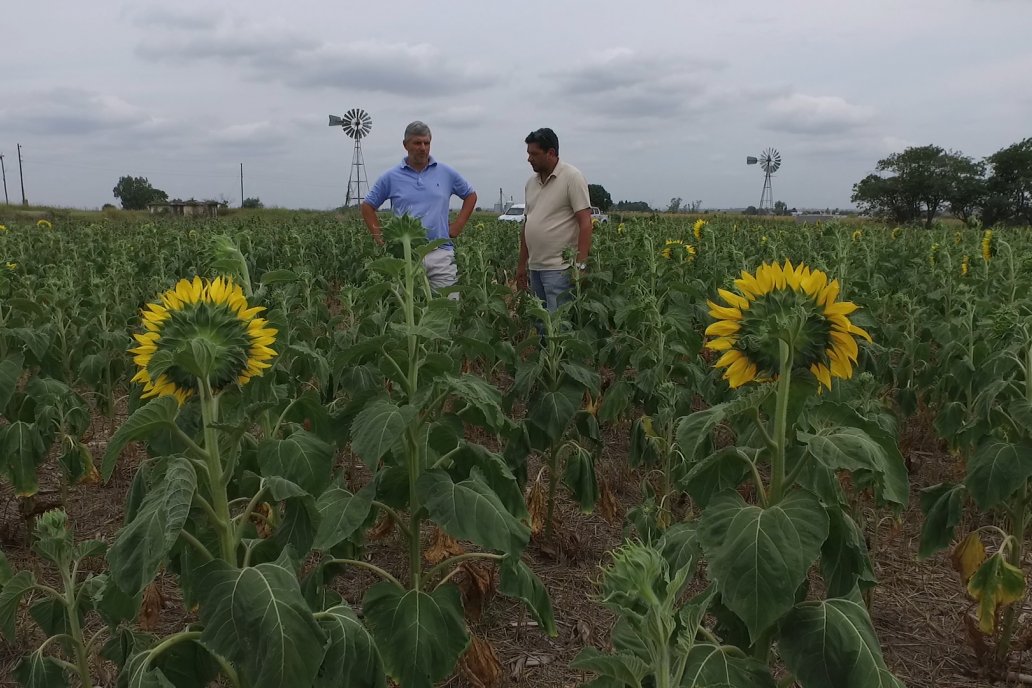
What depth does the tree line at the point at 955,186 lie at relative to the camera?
1691 inches

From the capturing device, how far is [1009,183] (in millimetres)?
43875

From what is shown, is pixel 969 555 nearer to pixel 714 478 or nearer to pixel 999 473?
pixel 999 473

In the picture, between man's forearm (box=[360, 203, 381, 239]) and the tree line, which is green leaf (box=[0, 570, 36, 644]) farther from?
the tree line

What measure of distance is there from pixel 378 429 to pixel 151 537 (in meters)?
0.75

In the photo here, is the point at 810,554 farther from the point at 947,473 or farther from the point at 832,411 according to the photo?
the point at 947,473

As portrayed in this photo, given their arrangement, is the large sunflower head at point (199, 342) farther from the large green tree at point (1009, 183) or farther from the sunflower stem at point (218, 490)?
the large green tree at point (1009, 183)

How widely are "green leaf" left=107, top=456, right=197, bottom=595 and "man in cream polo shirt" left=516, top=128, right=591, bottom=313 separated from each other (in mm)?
4271

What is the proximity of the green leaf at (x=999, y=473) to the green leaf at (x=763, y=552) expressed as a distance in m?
1.37

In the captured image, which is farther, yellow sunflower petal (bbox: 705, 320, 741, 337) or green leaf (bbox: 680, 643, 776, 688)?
yellow sunflower petal (bbox: 705, 320, 741, 337)

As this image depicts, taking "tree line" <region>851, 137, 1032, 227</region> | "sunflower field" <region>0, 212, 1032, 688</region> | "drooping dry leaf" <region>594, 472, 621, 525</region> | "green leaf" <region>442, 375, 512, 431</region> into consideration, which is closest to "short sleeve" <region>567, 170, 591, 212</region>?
"sunflower field" <region>0, 212, 1032, 688</region>

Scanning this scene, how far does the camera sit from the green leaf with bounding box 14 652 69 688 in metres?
2.00

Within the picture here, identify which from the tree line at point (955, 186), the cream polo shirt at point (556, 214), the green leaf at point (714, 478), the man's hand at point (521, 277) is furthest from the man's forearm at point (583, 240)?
the tree line at point (955, 186)

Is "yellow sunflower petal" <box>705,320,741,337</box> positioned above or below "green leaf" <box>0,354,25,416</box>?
above

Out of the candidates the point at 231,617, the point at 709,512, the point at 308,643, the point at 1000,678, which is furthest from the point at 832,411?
the point at 1000,678
